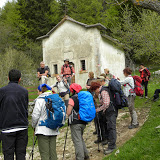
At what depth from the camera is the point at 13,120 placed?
3500 mm

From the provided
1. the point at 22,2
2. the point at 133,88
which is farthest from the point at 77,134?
the point at 22,2

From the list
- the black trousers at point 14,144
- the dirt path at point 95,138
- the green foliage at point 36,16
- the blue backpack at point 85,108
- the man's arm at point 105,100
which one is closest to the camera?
the black trousers at point 14,144

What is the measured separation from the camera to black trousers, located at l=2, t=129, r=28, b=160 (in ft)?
11.3

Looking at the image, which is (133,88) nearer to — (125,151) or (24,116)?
(125,151)

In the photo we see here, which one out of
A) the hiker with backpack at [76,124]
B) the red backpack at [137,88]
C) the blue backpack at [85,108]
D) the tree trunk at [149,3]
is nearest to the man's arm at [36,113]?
the hiker with backpack at [76,124]

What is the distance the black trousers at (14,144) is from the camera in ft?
11.3

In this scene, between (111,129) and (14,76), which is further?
(111,129)

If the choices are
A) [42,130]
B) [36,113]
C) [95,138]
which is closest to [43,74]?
[95,138]

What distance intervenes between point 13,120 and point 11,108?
23 cm

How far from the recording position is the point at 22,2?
115 feet

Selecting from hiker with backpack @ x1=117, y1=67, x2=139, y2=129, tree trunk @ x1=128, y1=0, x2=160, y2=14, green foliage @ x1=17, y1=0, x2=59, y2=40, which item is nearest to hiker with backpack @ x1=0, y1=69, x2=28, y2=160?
tree trunk @ x1=128, y1=0, x2=160, y2=14

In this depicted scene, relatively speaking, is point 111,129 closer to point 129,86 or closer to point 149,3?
point 129,86

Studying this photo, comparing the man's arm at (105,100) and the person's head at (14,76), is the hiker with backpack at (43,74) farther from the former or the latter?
the person's head at (14,76)

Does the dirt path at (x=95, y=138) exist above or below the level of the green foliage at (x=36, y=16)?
below
